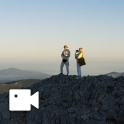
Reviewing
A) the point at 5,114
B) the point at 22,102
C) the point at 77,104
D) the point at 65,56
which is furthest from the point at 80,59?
the point at 5,114

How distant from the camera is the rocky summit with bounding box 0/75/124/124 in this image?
1755 centimetres

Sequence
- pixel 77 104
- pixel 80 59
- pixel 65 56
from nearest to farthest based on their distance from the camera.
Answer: pixel 77 104
pixel 80 59
pixel 65 56

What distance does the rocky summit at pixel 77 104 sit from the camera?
57.6ft

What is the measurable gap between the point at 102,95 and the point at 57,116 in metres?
3.08

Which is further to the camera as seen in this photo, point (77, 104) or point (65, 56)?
point (65, 56)

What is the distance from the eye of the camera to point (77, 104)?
18969mm

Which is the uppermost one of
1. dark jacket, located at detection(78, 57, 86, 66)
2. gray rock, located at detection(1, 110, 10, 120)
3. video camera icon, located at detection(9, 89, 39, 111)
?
dark jacket, located at detection(78, 57, 86, 66)

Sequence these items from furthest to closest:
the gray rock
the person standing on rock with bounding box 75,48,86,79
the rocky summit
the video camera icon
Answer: the person standing on rock with bounding box 75,48,86,79 < the video camera icon < the gray rock < the rocky summit

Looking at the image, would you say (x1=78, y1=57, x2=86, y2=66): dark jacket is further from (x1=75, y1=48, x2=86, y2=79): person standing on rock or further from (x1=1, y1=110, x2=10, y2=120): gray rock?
(x1=1, y1=110, x2=10, y2=120): gray rock

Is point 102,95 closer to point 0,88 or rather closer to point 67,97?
point 67,97

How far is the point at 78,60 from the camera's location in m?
22.8

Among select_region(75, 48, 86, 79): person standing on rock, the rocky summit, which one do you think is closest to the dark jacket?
select_region(75, 48, 86, 79): person standing on rock

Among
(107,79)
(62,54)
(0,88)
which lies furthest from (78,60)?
(0,88)

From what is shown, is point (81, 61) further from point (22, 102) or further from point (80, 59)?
point (22, 102)
